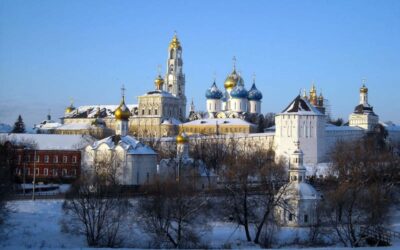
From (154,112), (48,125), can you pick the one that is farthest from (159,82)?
(48,125)

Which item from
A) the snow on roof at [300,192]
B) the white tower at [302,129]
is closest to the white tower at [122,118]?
→ the snow on roof at [300,192]

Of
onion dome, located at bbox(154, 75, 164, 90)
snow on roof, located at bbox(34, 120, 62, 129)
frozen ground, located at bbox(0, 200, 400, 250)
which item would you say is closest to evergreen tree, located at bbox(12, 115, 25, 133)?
snow on roof, located at bbox(34, 120, 62, 129)

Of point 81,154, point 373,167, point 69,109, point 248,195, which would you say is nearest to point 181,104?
point 69,109

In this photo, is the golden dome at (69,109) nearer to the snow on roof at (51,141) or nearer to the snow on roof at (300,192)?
the snow on roof at (51,141)

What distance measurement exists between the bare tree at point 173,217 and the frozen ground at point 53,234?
56cm

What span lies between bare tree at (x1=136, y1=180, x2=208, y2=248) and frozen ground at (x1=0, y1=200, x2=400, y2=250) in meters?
0.56

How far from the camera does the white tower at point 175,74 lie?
8656 cm

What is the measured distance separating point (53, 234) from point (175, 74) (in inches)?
2400

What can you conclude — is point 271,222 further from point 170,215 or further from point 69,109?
point 69,109

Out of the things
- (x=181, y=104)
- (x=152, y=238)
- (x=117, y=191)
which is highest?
(x=181, y=104)

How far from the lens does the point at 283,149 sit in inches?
2498

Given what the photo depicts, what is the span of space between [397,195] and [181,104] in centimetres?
4758

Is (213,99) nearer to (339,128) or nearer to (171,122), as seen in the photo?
(171,122)

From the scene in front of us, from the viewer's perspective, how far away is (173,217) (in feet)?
85.8
